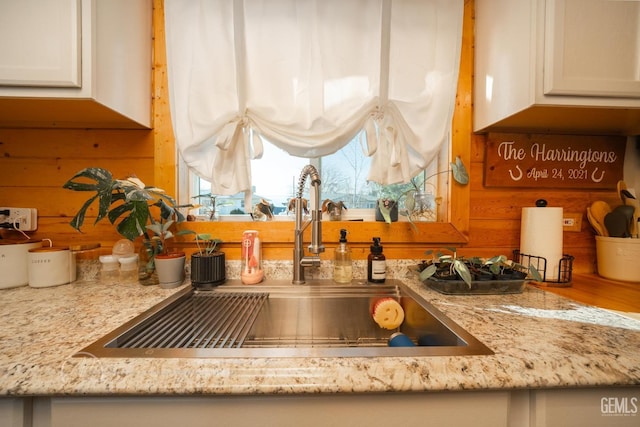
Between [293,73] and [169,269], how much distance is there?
2.86ft

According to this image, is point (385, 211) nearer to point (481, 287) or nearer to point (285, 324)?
point (481, 287)

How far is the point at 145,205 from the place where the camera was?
815 mm

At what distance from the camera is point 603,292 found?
88cm

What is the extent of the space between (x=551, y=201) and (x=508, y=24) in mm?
763

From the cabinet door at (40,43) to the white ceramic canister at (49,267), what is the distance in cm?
55

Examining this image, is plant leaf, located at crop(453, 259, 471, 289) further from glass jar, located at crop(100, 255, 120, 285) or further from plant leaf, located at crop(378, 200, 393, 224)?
glass jar, located at crop(100, 255, 120, 285)

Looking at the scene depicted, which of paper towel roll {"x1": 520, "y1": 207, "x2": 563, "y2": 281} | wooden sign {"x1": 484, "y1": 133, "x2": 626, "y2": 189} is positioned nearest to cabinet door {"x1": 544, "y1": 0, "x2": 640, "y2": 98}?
wooden sign {"x1": 484, "y1": 133, "x2": 626, "y2": 189}

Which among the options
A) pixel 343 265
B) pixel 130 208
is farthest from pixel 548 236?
pixel 130 208

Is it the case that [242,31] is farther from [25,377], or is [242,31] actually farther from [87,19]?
[25,377]

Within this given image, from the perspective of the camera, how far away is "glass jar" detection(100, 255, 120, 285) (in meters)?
0.92

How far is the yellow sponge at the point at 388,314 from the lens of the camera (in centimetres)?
81

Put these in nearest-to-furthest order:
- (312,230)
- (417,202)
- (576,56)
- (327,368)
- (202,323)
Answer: (327,368), (202,323), (576,56), (312,230), (417,202)

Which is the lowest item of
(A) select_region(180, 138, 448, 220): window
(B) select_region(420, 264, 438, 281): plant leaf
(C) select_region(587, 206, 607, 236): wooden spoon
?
(B) select_region(420, 264, 438, 281): plant leaf

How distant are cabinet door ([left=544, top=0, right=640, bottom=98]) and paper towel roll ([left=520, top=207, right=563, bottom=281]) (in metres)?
0.41
